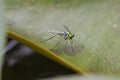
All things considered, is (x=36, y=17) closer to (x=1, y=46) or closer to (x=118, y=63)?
(x=118, y=63)

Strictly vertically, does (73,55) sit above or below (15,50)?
below

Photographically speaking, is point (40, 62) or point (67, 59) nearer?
point (67, 59)

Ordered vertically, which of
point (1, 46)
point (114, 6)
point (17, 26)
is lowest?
point (1, 46)

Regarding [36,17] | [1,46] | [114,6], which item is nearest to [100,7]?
[114,6]

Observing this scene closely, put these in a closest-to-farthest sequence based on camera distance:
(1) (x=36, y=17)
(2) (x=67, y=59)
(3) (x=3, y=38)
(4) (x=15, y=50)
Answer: (3) (x=3, y=38)
(2) (x=67, y=59)
(1) (x=36, y=17)
(4) (x=15, y=50)

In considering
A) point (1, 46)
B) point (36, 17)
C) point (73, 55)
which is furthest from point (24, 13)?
point (1, 46)

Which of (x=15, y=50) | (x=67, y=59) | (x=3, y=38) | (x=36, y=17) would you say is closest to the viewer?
(x=3, y=38)
